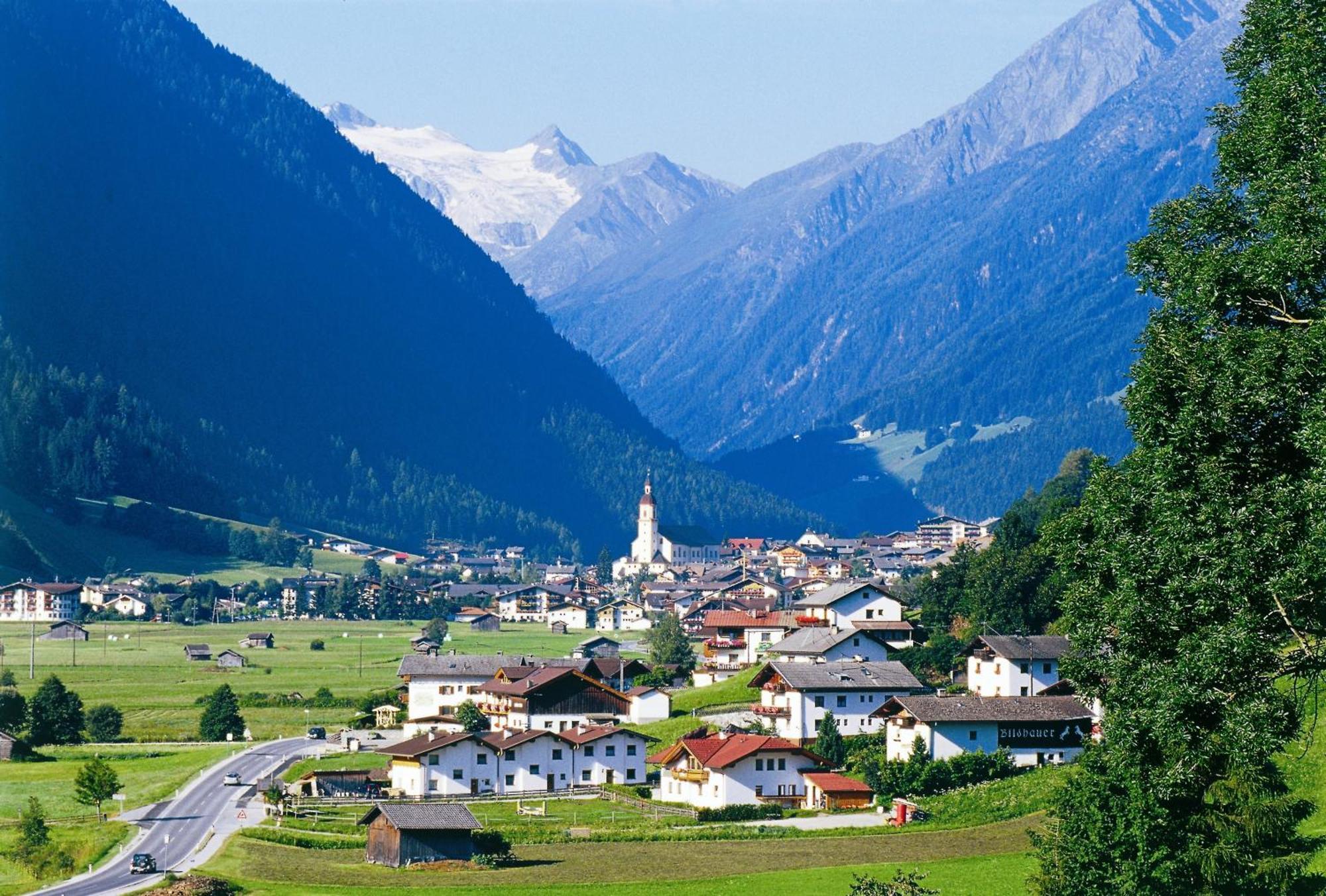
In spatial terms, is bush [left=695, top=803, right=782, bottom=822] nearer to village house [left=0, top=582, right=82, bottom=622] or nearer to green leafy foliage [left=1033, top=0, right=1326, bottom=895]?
green leafy foliage [left=1033, top=0, right=1326, bottom=895]

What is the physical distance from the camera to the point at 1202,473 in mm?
25844

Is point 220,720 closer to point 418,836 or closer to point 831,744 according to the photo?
point 831,744

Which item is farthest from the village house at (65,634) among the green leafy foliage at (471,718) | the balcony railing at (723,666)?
the green leafy foliage at (471,718)

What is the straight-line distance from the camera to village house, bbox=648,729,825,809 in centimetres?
7506

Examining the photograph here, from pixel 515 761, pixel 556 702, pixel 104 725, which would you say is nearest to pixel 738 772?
pixel 515 761

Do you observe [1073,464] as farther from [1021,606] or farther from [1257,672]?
[1257,672]

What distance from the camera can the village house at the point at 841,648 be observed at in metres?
99.8

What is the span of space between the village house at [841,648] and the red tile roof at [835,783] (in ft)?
69.1

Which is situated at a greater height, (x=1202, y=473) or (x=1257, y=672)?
(x=1202, y=473)

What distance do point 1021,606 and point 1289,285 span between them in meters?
72.2

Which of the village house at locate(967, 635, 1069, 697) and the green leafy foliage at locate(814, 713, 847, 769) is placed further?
the village house at locate(967, 635, 1069, 697)

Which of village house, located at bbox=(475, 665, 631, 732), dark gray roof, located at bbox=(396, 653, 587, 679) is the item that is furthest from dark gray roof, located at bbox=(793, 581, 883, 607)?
village house, located at bbox=(475, 665, 631, 732)

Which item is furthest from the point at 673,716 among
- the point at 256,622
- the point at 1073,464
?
the point at 256,622

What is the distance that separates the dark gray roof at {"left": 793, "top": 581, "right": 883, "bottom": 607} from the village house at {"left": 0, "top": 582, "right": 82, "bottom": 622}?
92.0 meters
